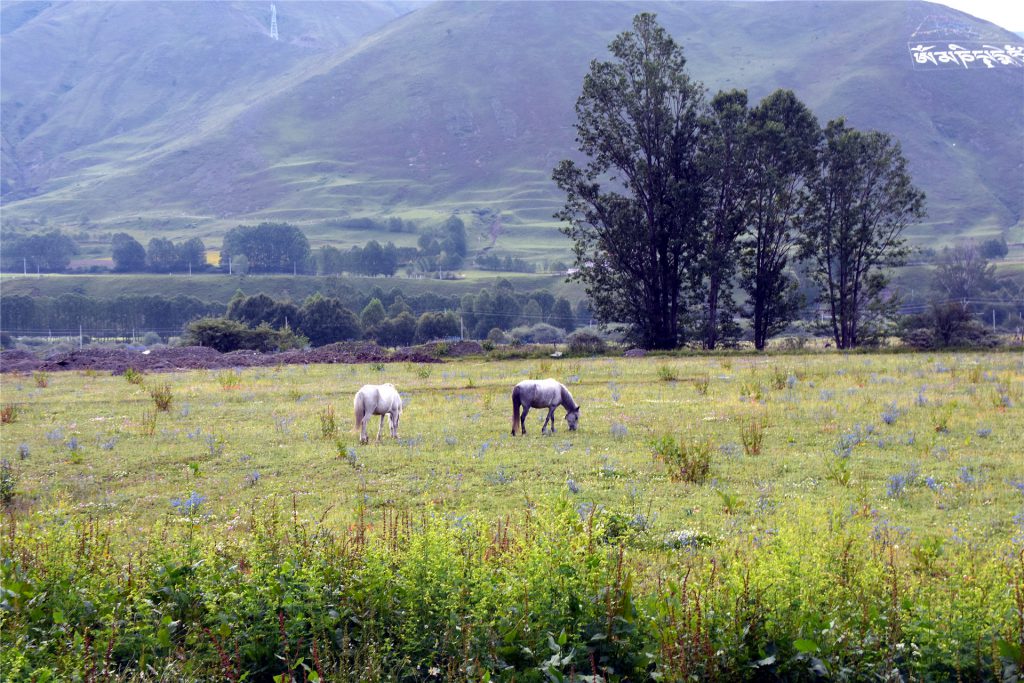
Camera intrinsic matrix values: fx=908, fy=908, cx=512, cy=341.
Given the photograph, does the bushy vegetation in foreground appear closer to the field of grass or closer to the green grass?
the green grass

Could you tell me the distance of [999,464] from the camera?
55.7ft

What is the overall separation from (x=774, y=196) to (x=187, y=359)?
40889 mm

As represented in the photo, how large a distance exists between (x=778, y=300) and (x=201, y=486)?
58789 mm

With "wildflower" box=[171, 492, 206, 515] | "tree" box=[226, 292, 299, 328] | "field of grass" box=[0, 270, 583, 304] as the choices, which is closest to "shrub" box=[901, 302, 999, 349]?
"wildflower" box=[171, 492, 206, 515]

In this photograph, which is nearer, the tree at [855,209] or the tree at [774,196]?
the tree at [774,196]

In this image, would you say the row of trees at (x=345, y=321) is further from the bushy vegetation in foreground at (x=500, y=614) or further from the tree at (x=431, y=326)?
the bushy vegetation in foreground at (x=500, y=614)

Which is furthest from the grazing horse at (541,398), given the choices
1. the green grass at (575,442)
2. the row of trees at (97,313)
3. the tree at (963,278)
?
the tree at (963,278)

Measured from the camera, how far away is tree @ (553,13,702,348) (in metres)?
61.2

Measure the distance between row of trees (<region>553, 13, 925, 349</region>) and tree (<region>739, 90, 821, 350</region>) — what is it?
108 millimetres

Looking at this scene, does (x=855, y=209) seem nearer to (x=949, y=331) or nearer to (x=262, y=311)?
(x=949, y=331)

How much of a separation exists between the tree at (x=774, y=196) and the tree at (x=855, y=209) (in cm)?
151

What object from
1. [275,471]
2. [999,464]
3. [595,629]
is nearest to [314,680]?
[595,629]

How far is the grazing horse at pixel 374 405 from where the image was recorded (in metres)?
22.0

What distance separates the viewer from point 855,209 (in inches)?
2665
